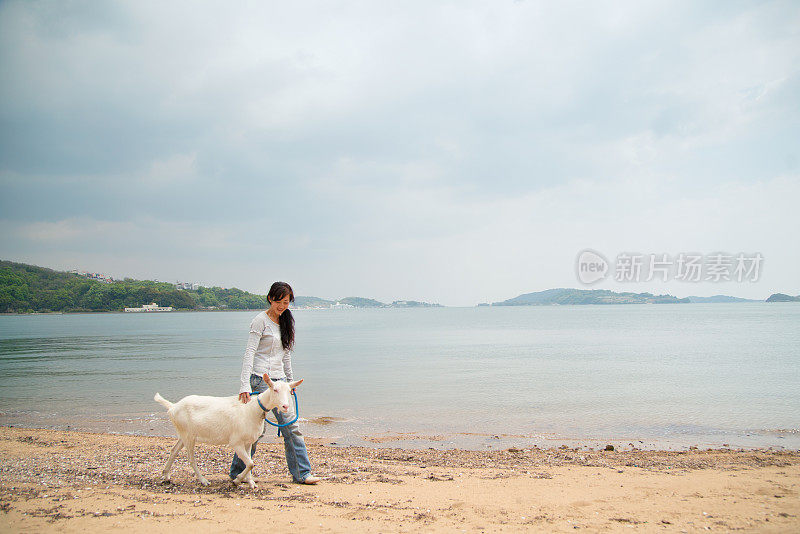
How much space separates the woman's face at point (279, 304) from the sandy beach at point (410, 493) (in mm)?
2438

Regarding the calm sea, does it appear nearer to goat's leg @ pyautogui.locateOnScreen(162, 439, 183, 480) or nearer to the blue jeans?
the blue jeans

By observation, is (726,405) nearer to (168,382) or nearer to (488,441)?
(488,441)

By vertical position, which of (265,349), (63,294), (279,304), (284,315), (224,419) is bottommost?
(63,294)

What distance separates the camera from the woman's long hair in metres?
6.35

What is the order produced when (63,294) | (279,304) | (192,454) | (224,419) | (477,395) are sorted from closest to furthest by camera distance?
(224,419)
(279,304)
(192,454)
(477,395)
(63,294)

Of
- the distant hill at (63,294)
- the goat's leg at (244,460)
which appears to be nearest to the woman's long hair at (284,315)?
the goat's leg at (244,460)

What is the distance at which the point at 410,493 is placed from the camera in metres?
6.51

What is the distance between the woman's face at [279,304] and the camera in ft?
20.8

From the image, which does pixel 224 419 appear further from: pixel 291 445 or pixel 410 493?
pixel 410 493

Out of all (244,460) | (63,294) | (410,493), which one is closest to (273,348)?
(244,460)

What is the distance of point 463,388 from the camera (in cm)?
2027

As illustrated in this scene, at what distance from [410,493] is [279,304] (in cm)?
325

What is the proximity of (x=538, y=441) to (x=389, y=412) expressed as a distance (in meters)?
5.68

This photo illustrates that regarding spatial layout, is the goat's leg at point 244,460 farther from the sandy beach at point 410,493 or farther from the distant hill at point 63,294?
Answer: the distant hill at point 63,294
